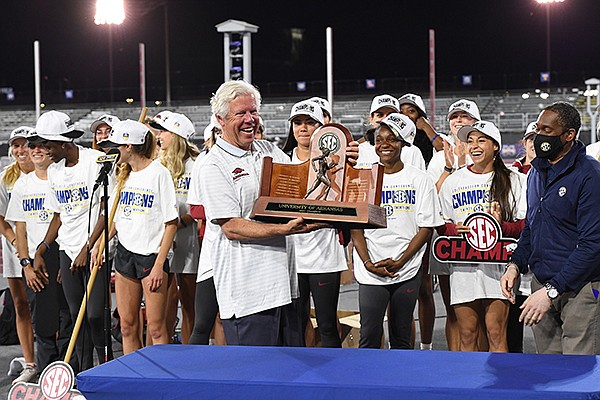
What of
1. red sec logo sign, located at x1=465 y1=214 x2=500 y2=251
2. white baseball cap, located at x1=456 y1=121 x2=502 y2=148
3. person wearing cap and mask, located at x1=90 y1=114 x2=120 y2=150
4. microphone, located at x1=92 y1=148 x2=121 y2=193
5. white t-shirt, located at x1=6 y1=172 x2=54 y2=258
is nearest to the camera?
microphone, located at x1=92 y1=148 x2=121 y2=193

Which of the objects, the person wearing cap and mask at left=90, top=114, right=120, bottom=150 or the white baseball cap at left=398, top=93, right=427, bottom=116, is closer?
the white baseball cap at left=398, top=93, right=427, bottom=116

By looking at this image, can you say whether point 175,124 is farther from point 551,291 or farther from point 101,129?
point 551,291

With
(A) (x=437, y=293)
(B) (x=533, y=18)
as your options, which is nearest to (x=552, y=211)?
(A) (x=437, y=293)

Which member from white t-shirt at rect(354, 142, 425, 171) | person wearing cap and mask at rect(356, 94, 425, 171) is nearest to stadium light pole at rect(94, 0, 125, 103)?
person wearing cap and mask at rect(356, 94, 425, 171)

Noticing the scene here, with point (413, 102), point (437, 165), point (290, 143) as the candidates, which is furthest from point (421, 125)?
point (290, 143)

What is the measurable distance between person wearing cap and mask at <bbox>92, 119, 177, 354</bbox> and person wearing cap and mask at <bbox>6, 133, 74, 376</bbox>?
2.29 ft

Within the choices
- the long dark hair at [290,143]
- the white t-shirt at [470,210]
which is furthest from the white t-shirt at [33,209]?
the white t-shirt at [470,210]

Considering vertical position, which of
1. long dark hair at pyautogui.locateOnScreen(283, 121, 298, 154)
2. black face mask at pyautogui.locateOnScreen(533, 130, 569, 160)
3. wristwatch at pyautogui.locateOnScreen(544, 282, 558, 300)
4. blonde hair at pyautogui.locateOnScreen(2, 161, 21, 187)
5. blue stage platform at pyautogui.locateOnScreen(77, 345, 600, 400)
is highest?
long dark hair at pyautogui.locateOnScreen(283, 121, 298, 154)

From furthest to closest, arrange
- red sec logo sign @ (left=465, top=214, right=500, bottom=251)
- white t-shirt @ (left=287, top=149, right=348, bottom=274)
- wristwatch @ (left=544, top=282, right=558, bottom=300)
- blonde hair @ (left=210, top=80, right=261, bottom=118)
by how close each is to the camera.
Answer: white t-shirt @ (left=287, top=149, right=348, bottom=274), red sec logo sign @ (left=465, top=214, right=500, bottom=251), wristwatch @ (left=544, top=282, right=558, bottom=300), blonde hair @ (left=210, top=80, right=261, bottom=118)

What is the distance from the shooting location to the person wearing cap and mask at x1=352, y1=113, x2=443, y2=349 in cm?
480

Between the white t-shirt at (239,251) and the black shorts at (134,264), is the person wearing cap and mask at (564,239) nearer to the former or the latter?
the white t-shirt at (239,251)

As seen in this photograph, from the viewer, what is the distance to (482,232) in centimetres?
451

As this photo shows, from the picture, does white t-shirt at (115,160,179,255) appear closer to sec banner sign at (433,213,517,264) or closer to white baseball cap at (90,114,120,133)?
white baseball cap at (90,114,120,133)

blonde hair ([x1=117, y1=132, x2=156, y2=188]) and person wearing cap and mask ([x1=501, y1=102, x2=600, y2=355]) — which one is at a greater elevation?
blonde hair ([x1=117, y1=132, x2=156, y2=188])
